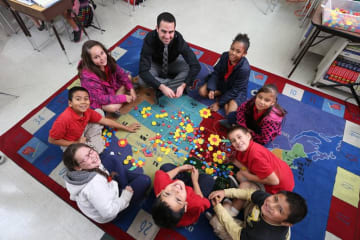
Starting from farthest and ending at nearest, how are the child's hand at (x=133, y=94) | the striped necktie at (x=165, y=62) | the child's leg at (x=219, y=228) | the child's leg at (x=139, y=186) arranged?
the child's hand at (x=133, y=94) → the striped necktie at (x=165, y=62) → the child's leg at (x=139, y=186) → the child's leg at (x=219, y=228)

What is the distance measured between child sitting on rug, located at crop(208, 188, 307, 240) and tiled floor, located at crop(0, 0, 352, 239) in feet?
3.21

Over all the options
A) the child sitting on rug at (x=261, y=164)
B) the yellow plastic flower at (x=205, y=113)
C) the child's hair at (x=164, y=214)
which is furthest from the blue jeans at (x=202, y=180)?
the yellow plastic flower at (x=205, y=113)

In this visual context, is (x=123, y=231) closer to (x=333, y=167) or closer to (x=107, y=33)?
(x=333, y=167)

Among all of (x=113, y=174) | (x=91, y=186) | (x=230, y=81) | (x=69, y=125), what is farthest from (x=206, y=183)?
(x=69, y=125)

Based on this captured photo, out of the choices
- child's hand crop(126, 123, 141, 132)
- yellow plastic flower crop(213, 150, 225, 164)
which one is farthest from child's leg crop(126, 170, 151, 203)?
yellow plastic flower crop(213, 150, 225, 164)

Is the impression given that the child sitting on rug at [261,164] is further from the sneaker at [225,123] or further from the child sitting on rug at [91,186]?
the child sitting on rug at [91,186]

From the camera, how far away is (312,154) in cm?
195

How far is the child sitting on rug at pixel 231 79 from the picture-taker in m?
1.85

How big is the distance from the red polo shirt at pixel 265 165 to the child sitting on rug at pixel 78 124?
1.23 meters

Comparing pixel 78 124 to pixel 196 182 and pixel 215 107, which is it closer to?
pixel 196 182

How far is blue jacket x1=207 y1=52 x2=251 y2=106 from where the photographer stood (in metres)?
1.96

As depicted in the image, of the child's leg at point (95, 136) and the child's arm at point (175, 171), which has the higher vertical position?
the child's arm at point (175, 171)

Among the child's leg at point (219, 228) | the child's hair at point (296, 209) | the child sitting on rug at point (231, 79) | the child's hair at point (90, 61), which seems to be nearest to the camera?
the child's hair at point (296, 209)

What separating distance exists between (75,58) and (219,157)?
2395mm
